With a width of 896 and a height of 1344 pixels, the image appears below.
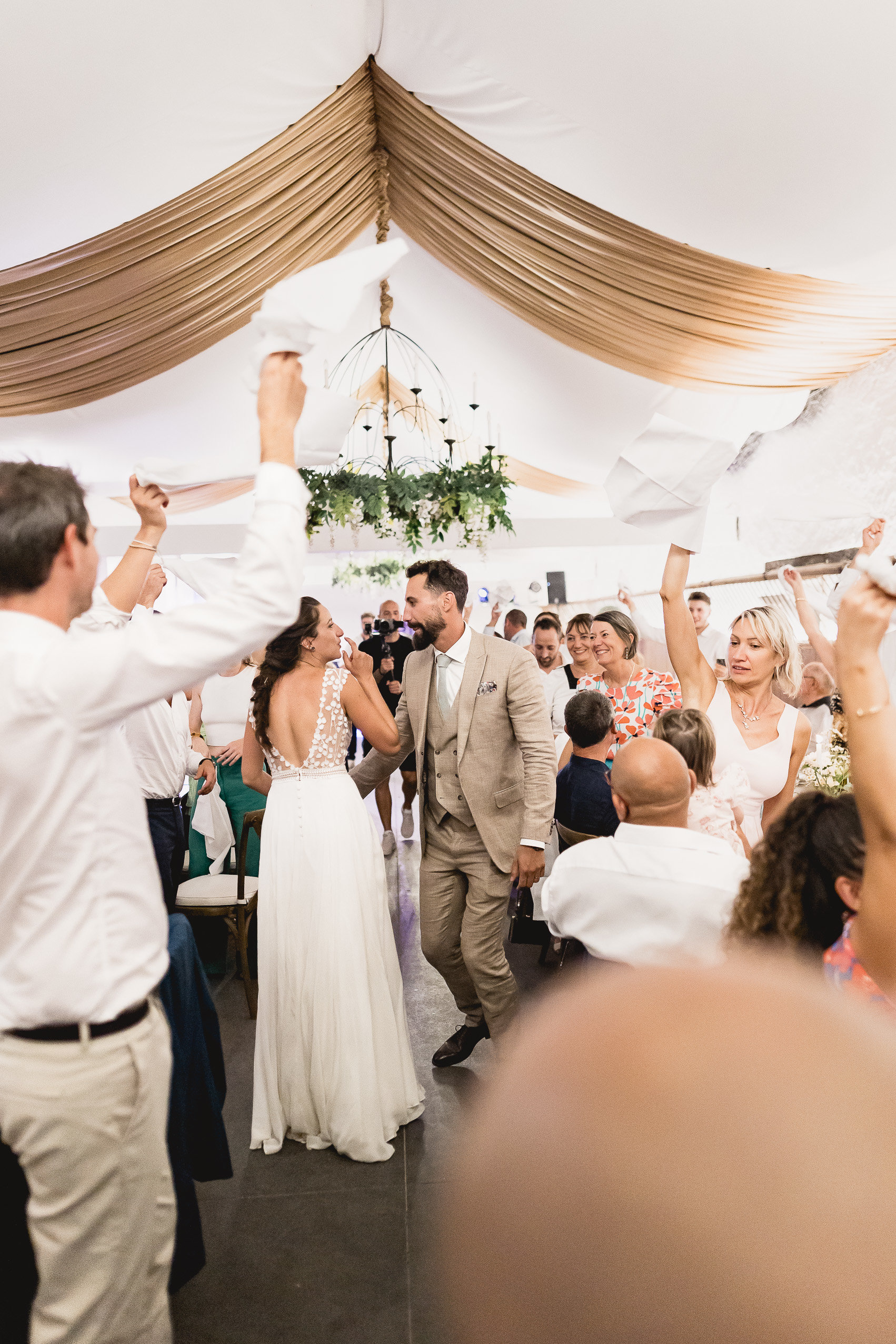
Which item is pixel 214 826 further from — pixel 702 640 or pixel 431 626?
pixel 702 640

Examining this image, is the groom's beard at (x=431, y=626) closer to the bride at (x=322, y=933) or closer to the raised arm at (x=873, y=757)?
the bride at (x=322, y=933)

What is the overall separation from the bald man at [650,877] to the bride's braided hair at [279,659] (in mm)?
1306

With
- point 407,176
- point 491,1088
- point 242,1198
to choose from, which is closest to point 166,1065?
point 491,1088

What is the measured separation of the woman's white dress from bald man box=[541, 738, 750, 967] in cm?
100

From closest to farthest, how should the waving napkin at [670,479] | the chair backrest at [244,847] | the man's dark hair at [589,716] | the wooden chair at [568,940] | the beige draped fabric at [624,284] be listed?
the waving napkin at [670,479] → the wooden chair at [568,940] → the beige draped fabric at [624,284] → the man's dark hair at [589,716] → the chair backrest at [244,847]

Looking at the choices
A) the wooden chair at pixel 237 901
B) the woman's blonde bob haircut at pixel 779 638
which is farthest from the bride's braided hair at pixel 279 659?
the woman's blonde bob haircut at pixel 779 638

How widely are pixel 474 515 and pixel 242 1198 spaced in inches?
140

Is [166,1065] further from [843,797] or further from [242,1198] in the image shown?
[242,1198]

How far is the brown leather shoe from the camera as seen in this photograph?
3.14 m

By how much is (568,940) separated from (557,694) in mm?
2590

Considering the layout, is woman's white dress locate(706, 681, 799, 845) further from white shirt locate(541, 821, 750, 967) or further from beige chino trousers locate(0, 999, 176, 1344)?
beige chino trousers locate(0, 999, 176, 1344)

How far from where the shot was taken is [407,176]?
3900 mm

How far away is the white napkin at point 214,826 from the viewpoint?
Answer: 4.33 metres

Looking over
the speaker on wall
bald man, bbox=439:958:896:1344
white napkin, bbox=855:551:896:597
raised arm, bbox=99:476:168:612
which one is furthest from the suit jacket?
the speaker on wall
